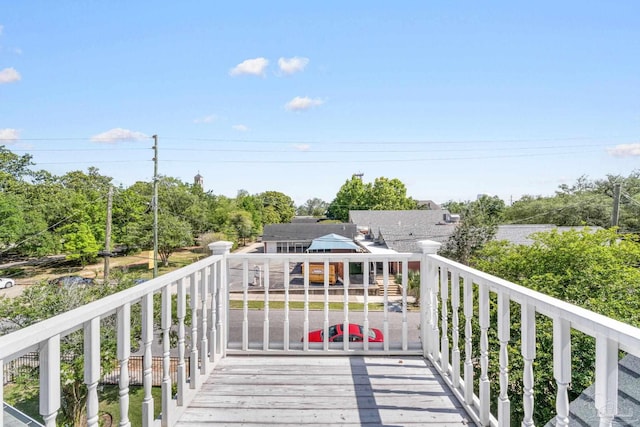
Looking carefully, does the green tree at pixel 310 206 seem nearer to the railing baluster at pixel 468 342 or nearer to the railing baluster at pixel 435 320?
the railing baluster at pixel 435 320

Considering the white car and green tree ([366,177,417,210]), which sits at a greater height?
green tree ([366,177,417,210])

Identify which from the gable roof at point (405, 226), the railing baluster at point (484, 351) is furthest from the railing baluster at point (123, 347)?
the gable roof at point (405, 226)

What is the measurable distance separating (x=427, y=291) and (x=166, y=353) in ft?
5.74

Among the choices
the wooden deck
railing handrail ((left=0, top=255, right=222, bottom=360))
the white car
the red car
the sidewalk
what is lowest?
the sidewalk

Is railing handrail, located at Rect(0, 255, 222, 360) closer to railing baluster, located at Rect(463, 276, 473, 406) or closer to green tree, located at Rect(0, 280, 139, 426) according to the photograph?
railing baluster, located at Rect(463, 276, 473, 406)

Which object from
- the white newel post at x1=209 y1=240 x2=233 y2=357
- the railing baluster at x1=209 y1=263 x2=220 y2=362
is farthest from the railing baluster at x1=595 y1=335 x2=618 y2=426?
the white newel post at x1=209 y1=240 x2=233 y2=357

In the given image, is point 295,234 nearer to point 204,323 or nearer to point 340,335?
point 340,335

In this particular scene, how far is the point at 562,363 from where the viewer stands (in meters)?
1.06

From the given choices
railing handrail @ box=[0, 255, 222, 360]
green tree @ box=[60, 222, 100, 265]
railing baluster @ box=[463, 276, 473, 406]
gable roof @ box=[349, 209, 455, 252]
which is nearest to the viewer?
railing handrail @ box=[0, 255, 222, 360]

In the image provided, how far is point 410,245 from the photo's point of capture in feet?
58.0

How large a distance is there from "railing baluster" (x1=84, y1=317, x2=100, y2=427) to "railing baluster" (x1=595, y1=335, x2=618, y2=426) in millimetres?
1346

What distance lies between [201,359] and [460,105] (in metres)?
20.8

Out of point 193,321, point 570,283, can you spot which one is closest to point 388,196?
point 570,283

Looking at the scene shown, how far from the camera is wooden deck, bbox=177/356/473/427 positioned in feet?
6.06
